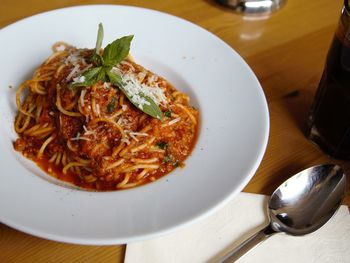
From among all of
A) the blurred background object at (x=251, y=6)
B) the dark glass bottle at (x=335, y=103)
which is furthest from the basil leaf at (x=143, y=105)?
the blurred background object at (x=251, y=6)

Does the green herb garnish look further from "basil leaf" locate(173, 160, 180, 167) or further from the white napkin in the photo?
the white napkin

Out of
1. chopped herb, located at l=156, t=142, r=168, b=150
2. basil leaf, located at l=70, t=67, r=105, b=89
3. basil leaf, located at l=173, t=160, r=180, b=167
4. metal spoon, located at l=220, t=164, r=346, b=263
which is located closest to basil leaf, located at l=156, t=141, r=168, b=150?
chopped herb, located at l=156, t=142, r=168, b=150

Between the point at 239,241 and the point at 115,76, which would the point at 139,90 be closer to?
the point at 115,76

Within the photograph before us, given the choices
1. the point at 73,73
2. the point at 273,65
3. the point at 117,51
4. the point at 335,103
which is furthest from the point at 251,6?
the point at 73,73

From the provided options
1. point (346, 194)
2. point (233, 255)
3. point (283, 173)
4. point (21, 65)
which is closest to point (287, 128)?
point (283, 173)

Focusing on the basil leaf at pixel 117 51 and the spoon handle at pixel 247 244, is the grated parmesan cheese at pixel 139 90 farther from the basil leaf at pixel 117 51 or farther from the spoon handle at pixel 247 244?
the spoon handle at pixel 247 244

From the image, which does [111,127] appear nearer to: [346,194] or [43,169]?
[43,169]
